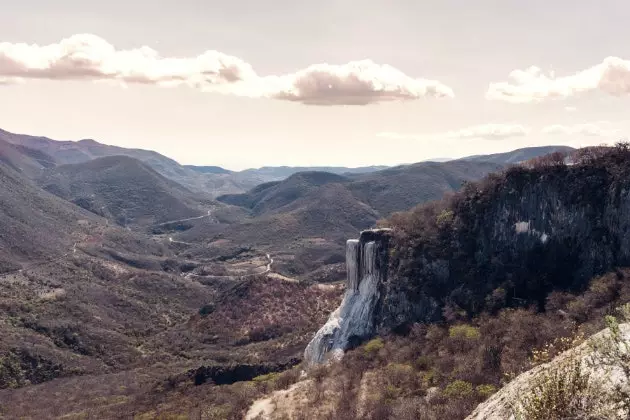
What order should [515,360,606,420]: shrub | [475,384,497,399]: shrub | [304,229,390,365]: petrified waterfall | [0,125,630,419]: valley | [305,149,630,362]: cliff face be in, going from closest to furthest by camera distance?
[515,360,606,420]: shrub, [475,384,497,399]: shrub, [0,125,630,419]: valley, [305,149,630,362]: cliff face, [304,229,390,365]: petrified waterfall

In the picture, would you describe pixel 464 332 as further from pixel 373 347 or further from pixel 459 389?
pixel 459 389

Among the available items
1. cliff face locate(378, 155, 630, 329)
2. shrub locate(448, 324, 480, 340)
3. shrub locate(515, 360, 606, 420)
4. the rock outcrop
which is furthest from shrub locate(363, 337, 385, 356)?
shrub locate(515, 360, 606, 420)

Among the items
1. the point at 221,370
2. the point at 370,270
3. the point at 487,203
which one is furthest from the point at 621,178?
the point at 221,370

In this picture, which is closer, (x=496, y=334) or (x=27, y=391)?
(x=496, y=334)

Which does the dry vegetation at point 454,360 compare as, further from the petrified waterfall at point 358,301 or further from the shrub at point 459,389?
the petrified waterfall at point 358,301

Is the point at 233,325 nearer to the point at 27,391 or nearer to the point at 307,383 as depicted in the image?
the point at 27,391

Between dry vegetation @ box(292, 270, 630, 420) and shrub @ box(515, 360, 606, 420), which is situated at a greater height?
shrub @ box(515, 360, 606, 420)

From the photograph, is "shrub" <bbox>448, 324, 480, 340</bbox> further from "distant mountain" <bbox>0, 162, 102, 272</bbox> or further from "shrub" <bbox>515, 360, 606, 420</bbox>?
"distant mountain" <bbox>0, 162, 102, 272</bbox>

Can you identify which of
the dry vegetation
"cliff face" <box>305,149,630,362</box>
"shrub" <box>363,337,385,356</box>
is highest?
"cliff face" <box>305,149,630,362</box>

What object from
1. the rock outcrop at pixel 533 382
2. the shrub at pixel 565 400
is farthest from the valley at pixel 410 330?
the shrub at pixel 565 400
